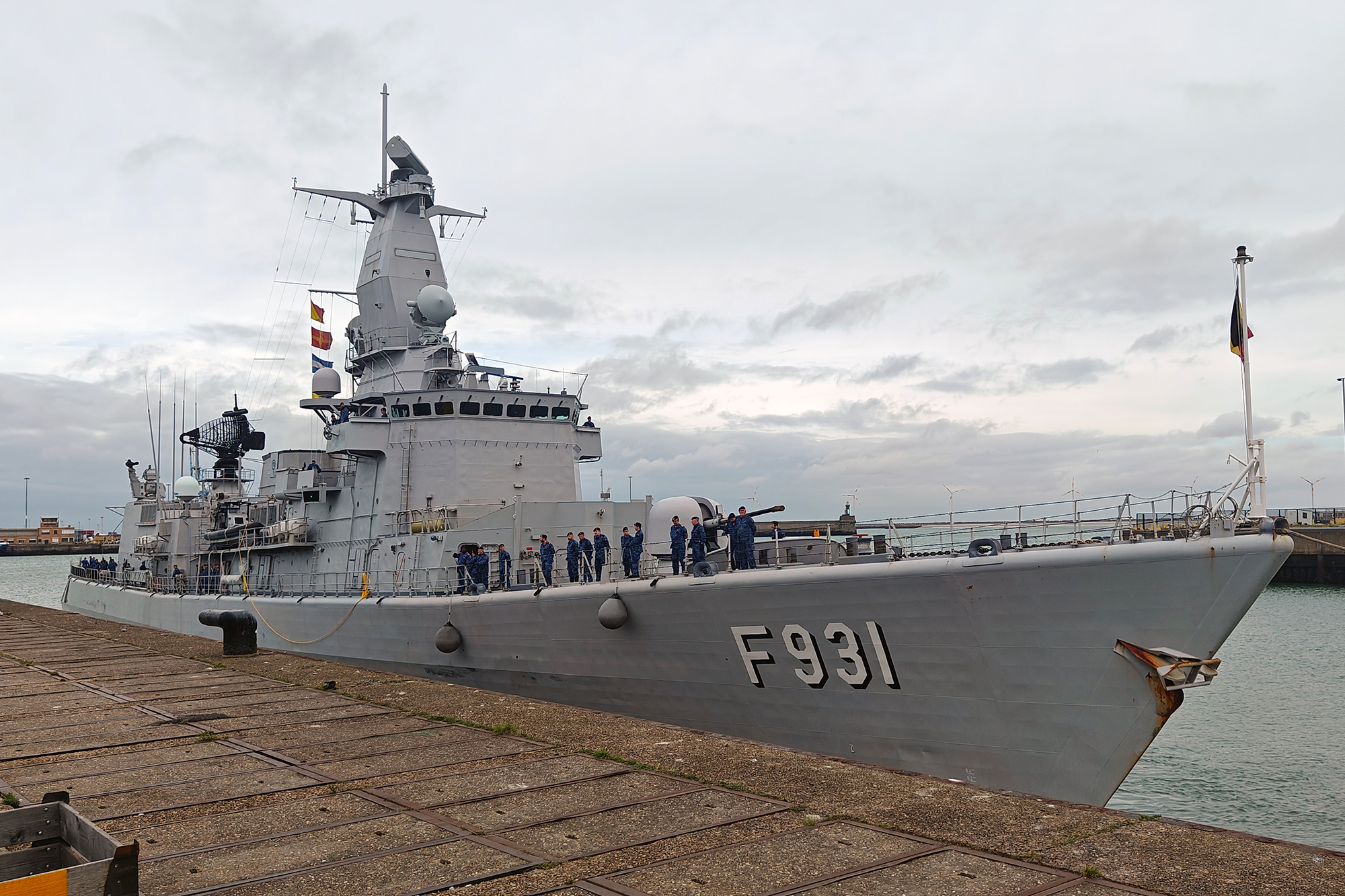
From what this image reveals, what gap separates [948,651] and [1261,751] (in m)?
10.8

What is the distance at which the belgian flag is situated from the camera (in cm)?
932

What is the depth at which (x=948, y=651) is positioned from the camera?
8977 millimetres

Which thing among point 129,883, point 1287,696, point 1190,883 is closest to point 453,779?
point 129,883

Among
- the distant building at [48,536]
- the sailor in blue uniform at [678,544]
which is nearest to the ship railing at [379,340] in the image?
the sailor in blue uniform at [678,544]

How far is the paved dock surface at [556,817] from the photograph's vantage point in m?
4.50

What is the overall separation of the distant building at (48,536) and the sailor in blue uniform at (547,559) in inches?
6005

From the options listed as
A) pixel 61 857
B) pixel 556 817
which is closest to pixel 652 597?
pixel 556 817

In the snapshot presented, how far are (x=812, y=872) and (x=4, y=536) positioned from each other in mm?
180168

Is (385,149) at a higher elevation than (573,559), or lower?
higher

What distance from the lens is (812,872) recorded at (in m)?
4.59

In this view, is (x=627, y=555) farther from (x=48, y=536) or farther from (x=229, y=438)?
(x=48, y=536)

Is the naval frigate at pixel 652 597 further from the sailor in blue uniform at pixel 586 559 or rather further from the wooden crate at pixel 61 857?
the wooden crate at pixel 61 857

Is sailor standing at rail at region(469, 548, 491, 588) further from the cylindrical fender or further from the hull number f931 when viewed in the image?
the hull number f931

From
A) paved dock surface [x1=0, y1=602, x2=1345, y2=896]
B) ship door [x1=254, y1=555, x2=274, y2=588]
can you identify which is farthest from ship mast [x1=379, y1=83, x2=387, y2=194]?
paved dock surface [x1=0, y1=602, x2=1345, y2=896]
